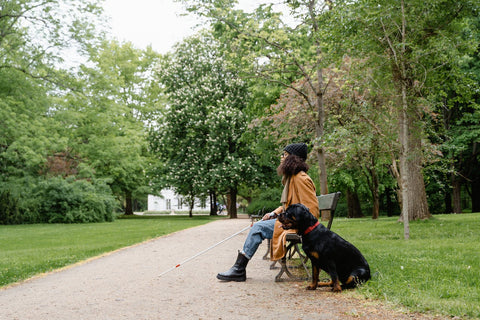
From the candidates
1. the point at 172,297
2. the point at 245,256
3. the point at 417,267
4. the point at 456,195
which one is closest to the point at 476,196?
the point at 456,195

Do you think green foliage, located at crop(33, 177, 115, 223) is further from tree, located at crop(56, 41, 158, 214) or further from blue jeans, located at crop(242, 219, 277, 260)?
blue jeans, located at crop(242, 219, 277, 260)

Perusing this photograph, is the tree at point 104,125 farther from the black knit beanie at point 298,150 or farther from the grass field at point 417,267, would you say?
the black knit beanie at point 298,150

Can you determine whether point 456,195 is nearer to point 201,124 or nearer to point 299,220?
point 201,124

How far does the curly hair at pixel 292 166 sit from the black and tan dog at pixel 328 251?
767mm

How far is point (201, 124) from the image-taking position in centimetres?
2889

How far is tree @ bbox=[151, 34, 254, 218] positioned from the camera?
2758 centimetres

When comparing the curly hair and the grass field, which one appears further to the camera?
A: the curly hair

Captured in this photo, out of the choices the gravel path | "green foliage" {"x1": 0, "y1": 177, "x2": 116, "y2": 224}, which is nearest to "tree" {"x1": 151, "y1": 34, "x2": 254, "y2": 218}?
"green foliage" {"x1": 0, "y1": 177, "x2": 116, "y2": 224}

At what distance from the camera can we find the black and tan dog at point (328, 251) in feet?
16.4

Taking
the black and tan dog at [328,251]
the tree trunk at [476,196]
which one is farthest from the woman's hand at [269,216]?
the tree trunk at [476,196]

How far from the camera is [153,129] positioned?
3142cm

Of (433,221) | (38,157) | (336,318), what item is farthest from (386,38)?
(38,157)

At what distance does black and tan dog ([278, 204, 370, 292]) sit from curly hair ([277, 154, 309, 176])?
77 centimetres

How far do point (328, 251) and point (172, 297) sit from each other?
189 centimetres
